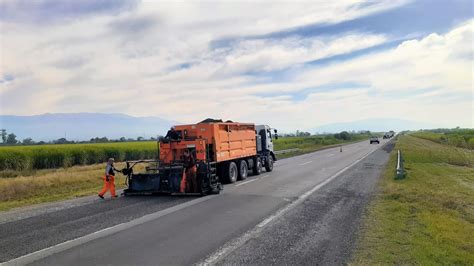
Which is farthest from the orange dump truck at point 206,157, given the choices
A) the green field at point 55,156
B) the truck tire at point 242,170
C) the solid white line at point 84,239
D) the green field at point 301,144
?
the green field at point 301,144

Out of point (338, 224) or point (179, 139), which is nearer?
point (338, 224)

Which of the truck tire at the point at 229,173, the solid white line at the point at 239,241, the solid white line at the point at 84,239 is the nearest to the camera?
the solid white line at the point at 239,241

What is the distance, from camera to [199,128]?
17.5 m

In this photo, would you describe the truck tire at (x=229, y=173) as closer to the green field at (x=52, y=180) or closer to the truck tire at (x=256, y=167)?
the truck tire at (x=256, y=167)

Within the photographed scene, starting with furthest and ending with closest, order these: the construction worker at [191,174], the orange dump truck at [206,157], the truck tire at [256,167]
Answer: the truck tire at [256,167]
the orange dump truck at [206,157]
the construction worker at [191,174]

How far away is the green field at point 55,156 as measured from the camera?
35156 millimetres

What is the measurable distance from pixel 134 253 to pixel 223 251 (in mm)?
1491

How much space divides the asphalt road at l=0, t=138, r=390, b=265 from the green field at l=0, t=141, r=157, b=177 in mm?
22620

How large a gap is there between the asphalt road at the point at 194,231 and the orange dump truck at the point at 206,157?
109 cm

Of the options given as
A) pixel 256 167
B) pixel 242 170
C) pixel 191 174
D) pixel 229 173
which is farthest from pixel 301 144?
pixel 191 174

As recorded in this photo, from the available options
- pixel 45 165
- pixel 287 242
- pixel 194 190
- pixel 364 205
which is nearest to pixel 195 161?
pixel 194 190

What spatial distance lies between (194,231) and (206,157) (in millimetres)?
8001

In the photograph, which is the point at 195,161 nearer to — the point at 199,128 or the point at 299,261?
the point at 199,128

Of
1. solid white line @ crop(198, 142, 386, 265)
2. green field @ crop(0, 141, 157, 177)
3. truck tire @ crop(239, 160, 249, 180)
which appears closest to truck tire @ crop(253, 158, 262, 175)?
truck tire @ crop(239, 160, 249, 180)
